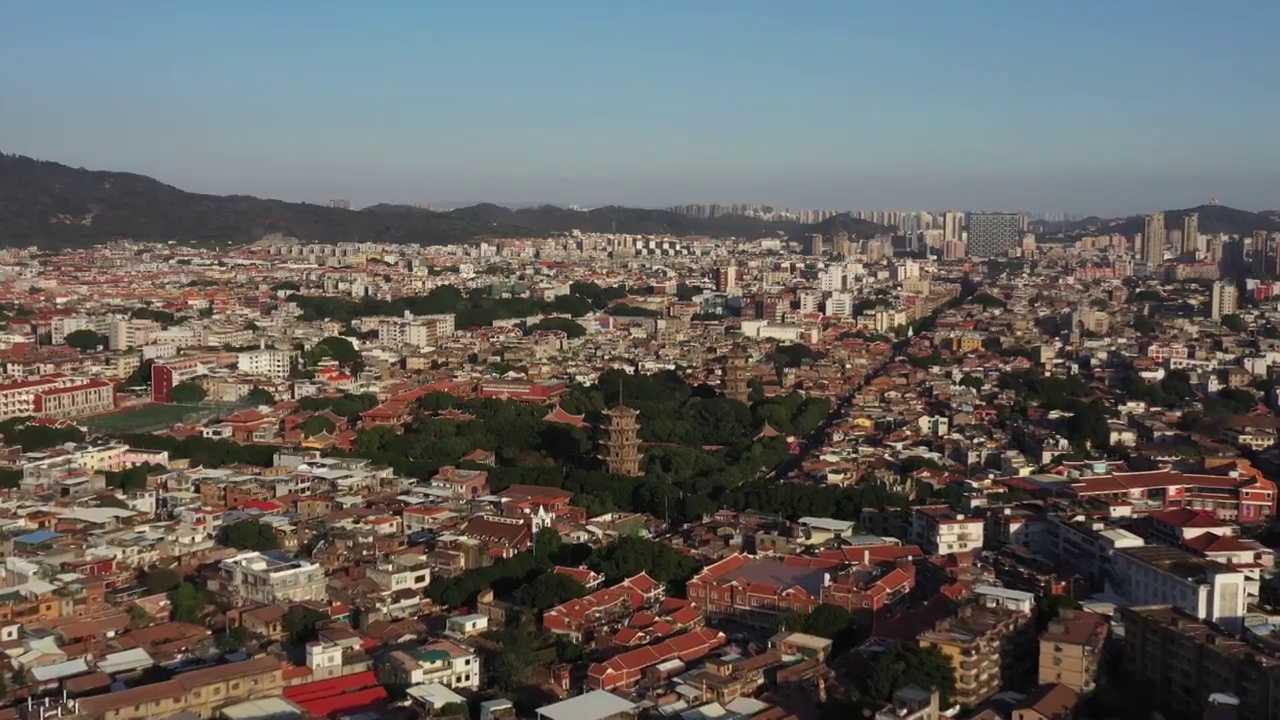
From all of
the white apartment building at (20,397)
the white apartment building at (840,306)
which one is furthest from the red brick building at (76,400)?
the white apartment building at (840,306)

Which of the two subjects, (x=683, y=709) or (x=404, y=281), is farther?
(x=404, y=281)

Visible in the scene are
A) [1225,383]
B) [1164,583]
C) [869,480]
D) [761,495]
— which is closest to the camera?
[1164,583]

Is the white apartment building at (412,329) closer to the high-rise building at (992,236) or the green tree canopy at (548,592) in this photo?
the green tree canopy at (548,592)

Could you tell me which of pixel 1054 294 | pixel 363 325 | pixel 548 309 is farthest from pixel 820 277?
pixel 363 325

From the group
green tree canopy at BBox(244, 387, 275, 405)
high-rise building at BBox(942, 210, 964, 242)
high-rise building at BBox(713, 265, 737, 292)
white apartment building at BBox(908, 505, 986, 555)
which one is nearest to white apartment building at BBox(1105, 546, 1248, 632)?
white apartment building at BBox(908, 505, 986, 555)

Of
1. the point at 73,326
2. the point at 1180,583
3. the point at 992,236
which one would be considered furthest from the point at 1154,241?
the point at 1180,583

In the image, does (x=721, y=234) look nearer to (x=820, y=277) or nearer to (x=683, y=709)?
(x=820, y=277)
